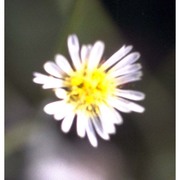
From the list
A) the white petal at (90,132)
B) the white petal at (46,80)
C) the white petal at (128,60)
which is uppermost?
the white petal at (128,60)

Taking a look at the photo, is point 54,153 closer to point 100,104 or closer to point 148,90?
point 100,104

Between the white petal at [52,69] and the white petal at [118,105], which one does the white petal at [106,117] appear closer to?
the white petal at [118,105]

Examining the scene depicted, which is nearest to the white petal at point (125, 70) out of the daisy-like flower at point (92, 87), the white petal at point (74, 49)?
the daisy-like flower at point (92, 87)

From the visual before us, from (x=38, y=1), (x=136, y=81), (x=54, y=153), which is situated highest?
(x=38, y=1)

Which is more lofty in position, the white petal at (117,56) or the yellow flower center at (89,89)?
the white petal at (117,56)

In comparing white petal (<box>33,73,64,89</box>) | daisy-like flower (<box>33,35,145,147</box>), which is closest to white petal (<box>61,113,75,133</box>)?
daisy-like flower (<box>33,35,145,147</box>)
